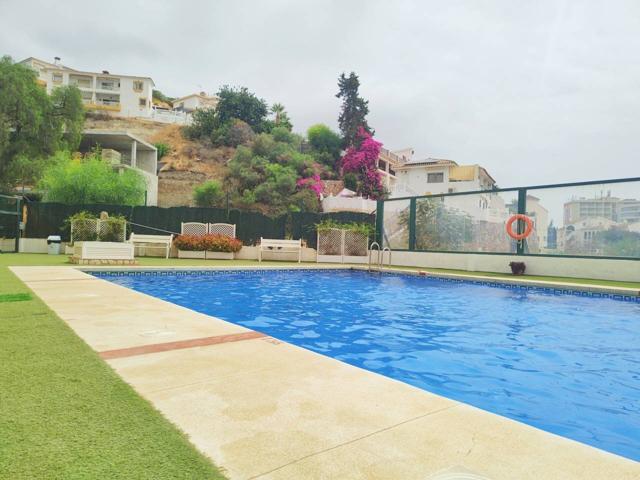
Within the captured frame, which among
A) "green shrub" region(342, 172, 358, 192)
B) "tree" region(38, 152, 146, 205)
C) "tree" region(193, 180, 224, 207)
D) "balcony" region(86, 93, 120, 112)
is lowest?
"tree" region(38, 152, 146, 205)

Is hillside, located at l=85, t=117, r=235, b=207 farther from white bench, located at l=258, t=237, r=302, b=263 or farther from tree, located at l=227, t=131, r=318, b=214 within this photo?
white bench, located at l=258, t=237, r=302, b=263

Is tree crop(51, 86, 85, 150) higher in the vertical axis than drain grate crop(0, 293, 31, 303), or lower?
higher

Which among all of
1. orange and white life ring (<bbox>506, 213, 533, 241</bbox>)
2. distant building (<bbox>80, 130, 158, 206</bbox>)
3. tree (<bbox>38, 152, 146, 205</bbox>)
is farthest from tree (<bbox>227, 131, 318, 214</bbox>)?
orange and white life ring (<bbox>506, 213, 533, 241</bbox>)

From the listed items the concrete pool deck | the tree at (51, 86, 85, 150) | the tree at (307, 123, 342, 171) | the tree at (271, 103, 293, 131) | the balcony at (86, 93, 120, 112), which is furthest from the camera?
the balcony at (86, 93, 120, 112)

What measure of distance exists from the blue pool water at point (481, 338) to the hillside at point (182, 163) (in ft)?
89.5

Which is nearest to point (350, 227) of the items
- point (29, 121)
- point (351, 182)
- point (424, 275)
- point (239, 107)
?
point (424, 275)

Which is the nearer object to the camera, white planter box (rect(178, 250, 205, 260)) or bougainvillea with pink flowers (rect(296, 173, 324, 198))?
white planter box (rect(178, 250, 205, 260))

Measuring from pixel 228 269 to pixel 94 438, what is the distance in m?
9.49

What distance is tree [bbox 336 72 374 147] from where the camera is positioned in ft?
123

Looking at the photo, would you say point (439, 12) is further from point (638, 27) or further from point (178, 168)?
point (178, 168)

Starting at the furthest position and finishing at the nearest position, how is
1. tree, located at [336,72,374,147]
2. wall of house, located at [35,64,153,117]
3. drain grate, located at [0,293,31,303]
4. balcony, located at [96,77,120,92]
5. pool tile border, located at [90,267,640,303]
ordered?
balcony, located at [96,77,120,92] < wall of house, located at [35,64,153,117] < tree, located at [336,72,374,147] < pool tile border, located at [90,267,640,303] < drain grate, located at [0,293,31,303]

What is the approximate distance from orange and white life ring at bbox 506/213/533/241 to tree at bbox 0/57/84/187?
77.8 feet

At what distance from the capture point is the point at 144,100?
180 feet

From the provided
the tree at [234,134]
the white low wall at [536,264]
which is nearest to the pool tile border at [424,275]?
the white low wall at [536,264]
